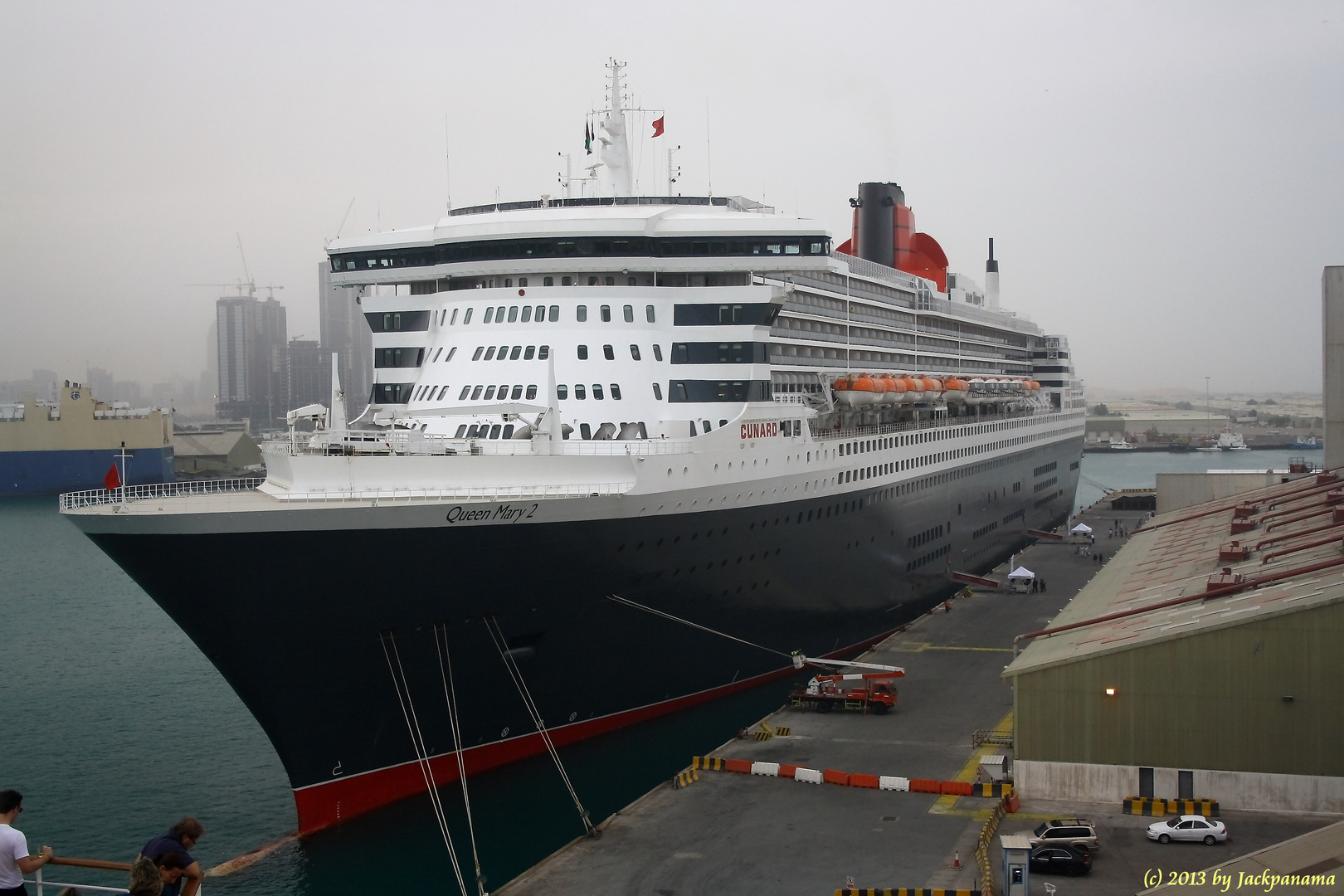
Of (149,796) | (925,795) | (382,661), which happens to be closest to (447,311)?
(382,661)

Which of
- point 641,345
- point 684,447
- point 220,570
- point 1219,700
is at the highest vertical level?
point 641,345

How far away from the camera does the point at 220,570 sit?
1625 cm

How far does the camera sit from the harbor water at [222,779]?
18094mm

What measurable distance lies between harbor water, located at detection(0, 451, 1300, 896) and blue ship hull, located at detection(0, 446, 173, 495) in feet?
196

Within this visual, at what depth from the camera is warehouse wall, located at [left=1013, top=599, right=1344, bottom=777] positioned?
53.6ft

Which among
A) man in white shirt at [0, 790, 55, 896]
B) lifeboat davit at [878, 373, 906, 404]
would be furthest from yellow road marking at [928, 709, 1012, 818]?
man in white shirt at [0, 790, 55, 896]

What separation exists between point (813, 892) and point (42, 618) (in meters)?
35.5

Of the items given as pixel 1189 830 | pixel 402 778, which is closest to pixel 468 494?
pixel 402 778

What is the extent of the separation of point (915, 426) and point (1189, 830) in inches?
791

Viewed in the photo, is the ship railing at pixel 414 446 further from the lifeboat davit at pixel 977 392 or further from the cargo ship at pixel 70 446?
the cargo ship at pixel 70 446

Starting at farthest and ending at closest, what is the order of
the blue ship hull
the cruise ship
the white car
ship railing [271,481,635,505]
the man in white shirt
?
the blue ship hull < ship railing [271,481,635,505] < the cruise ship < the white car < the man in white shirt

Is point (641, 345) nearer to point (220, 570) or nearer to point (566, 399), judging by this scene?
point (566, 399)

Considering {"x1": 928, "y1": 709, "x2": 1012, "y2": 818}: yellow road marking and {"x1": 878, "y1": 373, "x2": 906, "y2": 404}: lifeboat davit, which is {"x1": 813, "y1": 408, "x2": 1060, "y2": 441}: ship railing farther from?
{"x1": 928, "y1": 709, "x2": 1012, "y2": 818}: yellow road marking

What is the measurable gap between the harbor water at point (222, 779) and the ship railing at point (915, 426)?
21.1ft
